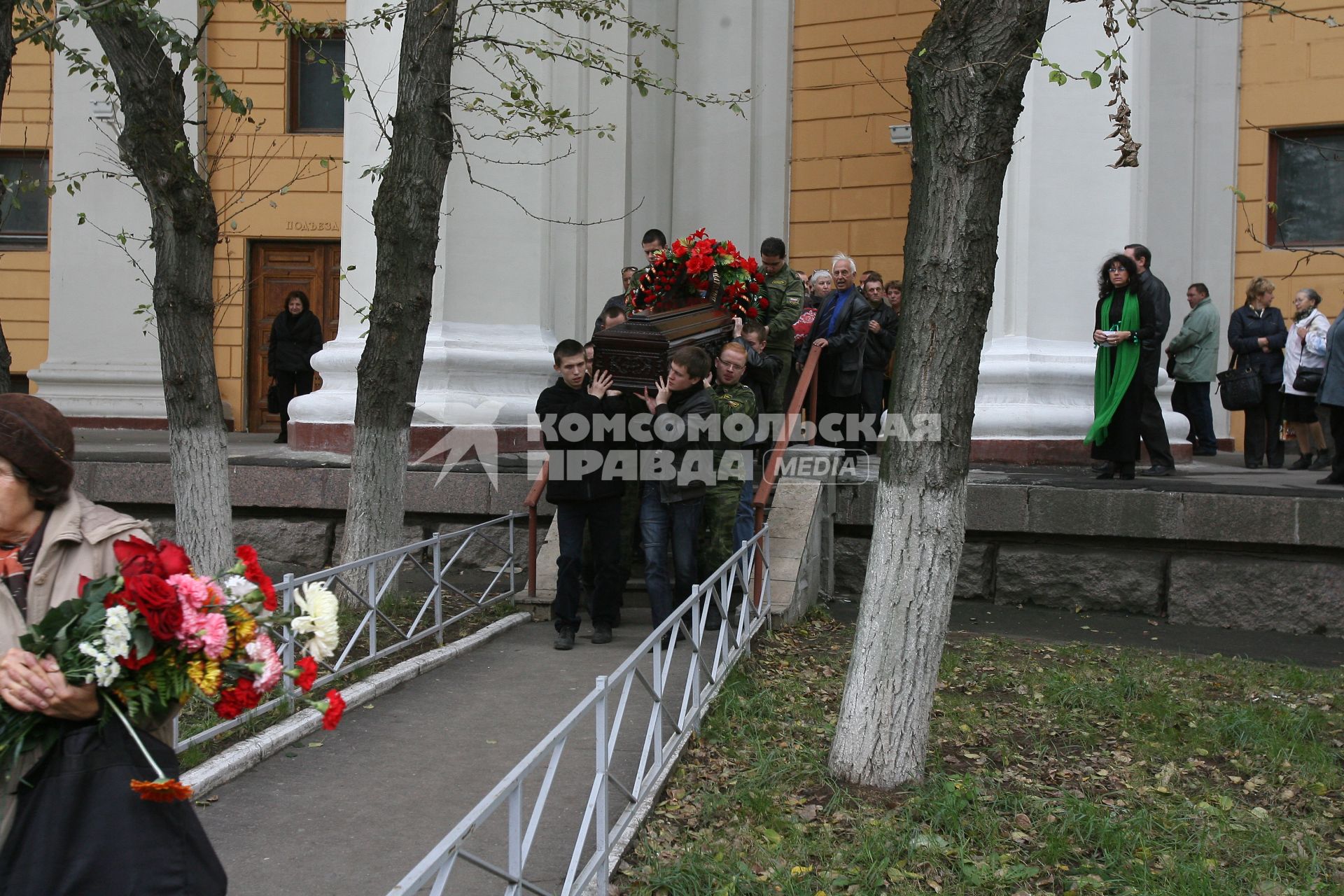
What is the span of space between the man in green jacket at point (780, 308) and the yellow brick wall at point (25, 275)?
10.7m

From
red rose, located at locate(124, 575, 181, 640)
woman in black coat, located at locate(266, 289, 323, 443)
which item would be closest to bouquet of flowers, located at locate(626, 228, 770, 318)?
woman in black coat, located at locate(266, 289, 323, 443)

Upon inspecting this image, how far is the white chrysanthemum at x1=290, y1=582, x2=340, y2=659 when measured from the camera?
2805 millimetres

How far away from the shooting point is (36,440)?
2785mm

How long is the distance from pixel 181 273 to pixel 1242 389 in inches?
342

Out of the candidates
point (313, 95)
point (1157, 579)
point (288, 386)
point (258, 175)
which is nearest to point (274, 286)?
point (258, 175)

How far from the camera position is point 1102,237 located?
1024cm

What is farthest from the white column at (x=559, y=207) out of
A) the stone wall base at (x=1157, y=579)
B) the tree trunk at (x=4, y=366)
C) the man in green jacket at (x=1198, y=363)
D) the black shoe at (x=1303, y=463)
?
the black shoe at (x=1303, y=463)

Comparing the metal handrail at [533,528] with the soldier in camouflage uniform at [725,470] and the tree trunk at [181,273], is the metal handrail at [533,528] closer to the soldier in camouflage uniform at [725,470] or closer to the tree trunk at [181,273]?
the soldier in camouflage uniform at [725,470]

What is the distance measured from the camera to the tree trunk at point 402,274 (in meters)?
7.36

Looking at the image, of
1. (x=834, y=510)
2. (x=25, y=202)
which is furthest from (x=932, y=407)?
(x=25, y=202)

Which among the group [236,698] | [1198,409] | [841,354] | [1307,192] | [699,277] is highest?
[1307,192]

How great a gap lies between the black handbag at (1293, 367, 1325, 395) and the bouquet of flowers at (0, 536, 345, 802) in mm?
9857

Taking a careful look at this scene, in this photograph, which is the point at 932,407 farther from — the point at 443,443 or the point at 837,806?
the point at 443,443

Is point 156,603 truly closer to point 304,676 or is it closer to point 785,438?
point 304,676
